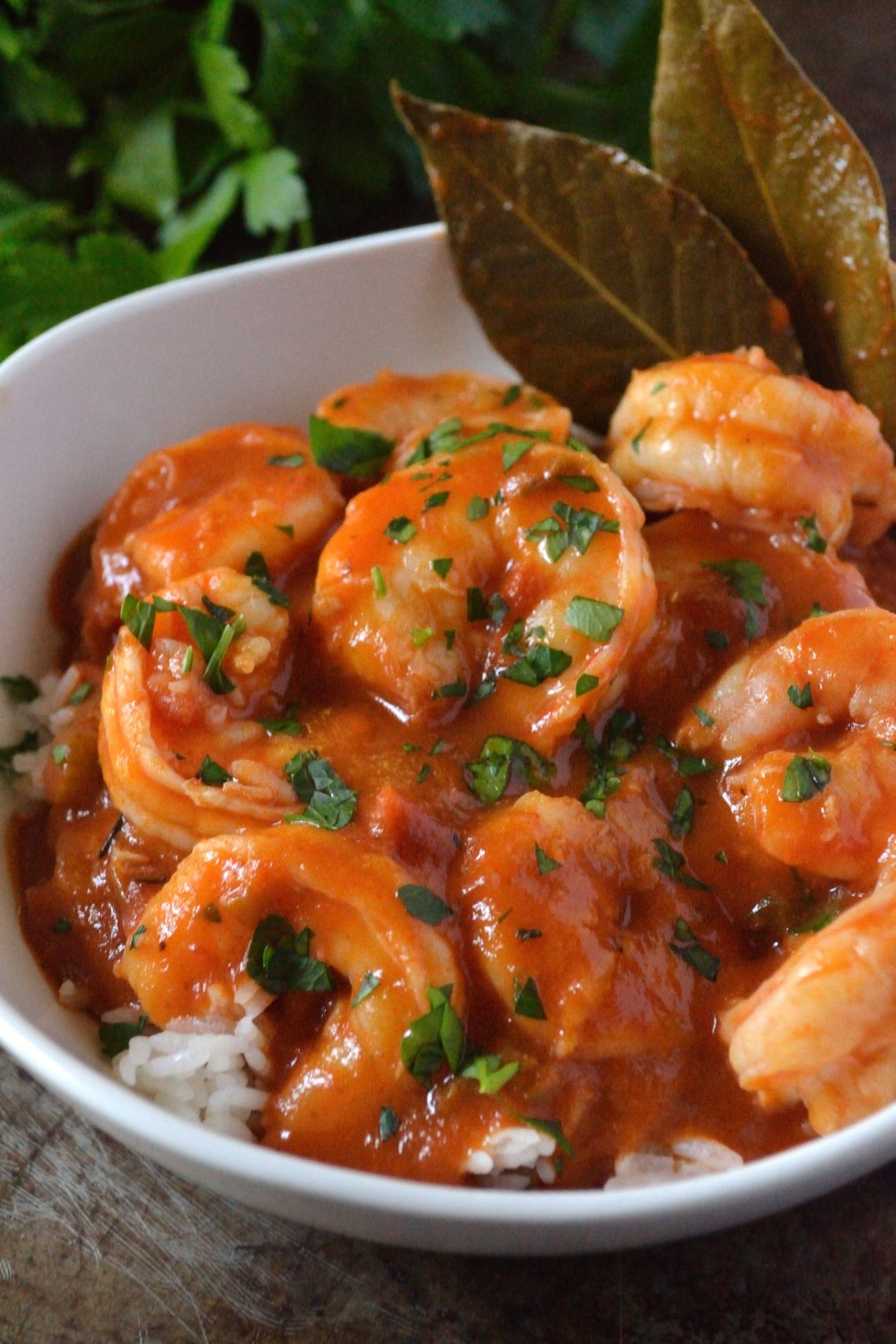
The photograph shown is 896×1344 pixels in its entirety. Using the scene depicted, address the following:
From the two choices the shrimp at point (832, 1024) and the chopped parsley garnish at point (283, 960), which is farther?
the chopped parsley garnish at point (283, 960)

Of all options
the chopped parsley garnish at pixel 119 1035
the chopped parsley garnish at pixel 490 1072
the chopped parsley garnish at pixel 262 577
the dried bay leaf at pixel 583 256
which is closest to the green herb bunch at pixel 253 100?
the dried bay leaf at pixel 583 256

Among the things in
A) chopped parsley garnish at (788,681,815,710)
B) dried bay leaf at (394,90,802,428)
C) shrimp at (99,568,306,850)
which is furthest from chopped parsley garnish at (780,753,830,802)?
dried bay leaf at (394,90,802,428)

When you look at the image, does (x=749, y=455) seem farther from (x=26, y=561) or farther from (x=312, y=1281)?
(x=312, y=1281)

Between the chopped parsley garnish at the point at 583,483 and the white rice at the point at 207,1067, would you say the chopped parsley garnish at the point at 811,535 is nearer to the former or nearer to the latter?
the chopped parsley garnish at the point at 583,483

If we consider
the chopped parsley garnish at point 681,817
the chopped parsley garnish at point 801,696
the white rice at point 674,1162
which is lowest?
the white rice at point 674,1162

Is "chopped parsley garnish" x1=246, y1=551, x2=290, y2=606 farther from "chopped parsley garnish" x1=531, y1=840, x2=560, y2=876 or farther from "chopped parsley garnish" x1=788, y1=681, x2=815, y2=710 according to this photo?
"chopped parsley garnish" x1=788, y1=681, x2=815, y2=710

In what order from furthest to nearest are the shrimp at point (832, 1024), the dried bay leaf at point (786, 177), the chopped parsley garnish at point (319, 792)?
the dried bay leaf at point (786, 177)
the chopped parsley garnish at point (319, 792)
the shrimp at point (832, 1024)

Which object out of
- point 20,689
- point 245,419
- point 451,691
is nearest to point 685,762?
point 451,691
